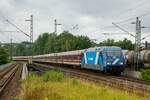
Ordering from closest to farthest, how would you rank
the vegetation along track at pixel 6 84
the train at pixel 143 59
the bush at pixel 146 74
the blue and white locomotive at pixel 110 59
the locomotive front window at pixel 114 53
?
the vegetation along track at pixel 6 84 < the bush at pixel 146 74 < the blue and white locomotive at pixel 110 59 < the locomotive front window at pixel 114 53 < the train at pixel 143 59

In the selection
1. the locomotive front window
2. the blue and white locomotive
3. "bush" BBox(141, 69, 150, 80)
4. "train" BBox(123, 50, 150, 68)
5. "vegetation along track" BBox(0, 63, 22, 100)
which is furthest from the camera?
"train" BBox(123, 50, 150, 68)

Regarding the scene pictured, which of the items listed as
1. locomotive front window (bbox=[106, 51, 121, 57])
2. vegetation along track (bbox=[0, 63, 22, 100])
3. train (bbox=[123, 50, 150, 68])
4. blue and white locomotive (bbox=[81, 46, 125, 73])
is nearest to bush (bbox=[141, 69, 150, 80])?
blue and white locomotive (bbox=[81, 46, 125, 73])

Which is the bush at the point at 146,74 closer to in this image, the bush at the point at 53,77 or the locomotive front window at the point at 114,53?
the locomotive front window at the point at 114,53

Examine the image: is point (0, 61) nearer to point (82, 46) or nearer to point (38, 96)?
point (82, 46)

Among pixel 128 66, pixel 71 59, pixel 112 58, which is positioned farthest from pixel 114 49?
pixel 71 59

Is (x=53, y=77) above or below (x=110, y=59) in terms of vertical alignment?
below

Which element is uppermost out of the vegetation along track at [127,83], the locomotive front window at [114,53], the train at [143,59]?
the locomotive front window at [114,53]

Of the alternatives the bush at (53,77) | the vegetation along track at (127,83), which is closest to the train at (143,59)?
the vegetation along track at (127,83)

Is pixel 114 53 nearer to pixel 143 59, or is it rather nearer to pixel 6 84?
pixel 143 59

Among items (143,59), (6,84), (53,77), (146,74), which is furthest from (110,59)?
(6,84)

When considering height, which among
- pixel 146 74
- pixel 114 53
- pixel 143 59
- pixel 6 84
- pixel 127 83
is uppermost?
pixel 114 53

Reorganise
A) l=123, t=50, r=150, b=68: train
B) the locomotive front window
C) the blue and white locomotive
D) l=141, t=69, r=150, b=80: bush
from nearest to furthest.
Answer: l=141, t=69, r=150, b=80: bush → the blue and white locomotive → the locomotive front window → l=123, t=50, r=150, b=68: train

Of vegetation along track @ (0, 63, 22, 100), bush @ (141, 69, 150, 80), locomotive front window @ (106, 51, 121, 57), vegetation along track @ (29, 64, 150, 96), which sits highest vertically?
locomotive front window @ (106, 51, 121, 57)

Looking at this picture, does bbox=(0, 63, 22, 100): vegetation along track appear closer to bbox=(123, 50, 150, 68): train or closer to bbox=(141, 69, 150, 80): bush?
bbox=(141, 69, 150, 80): bush
